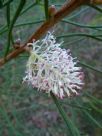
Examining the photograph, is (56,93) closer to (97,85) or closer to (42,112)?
(42,112)

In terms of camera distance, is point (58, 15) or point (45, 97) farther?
point (45, 97)

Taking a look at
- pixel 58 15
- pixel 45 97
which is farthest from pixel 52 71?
pixel 45 97

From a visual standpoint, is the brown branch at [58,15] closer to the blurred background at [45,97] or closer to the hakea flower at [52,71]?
the hakea flower at [52,71]

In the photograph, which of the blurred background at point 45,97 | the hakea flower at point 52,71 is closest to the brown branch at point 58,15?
the hakea flower at point 52,71

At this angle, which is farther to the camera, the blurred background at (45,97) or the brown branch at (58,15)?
the blurred background at (45,97)

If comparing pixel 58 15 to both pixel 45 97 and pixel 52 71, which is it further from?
pixel 45 97

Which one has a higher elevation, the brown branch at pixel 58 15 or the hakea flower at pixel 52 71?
the brown branch at pixel 58 15

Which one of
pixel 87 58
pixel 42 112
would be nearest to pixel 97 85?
pixel 87 58

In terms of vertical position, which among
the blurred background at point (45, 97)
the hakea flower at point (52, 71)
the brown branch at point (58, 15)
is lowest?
the hakea flower at point (52, 71)
